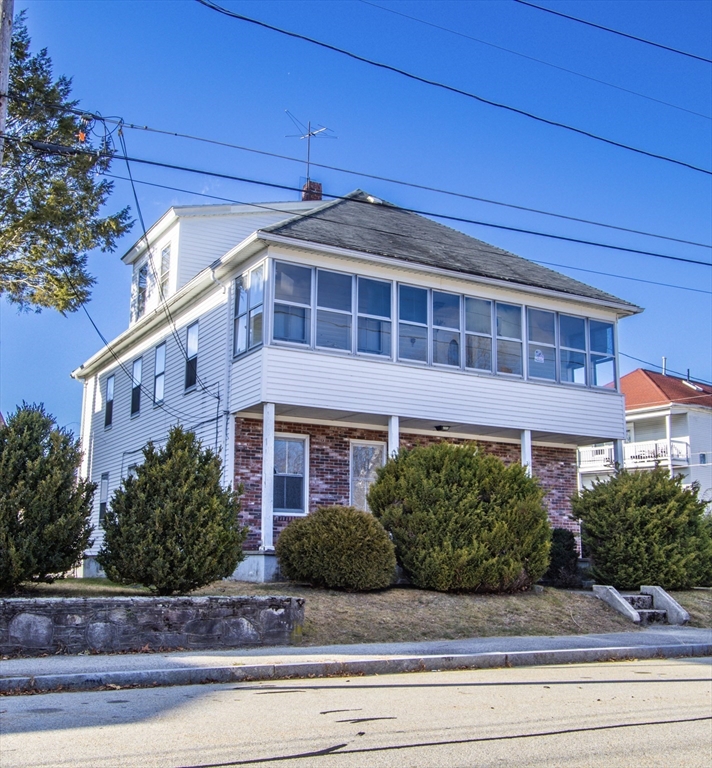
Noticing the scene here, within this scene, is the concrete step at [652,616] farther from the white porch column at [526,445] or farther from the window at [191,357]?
the window at [191,357]

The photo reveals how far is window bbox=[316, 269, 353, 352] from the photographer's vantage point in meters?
19.0

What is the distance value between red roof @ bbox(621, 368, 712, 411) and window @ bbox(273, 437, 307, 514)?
22.4 m

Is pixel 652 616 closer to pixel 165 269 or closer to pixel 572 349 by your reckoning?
pixel 572 349

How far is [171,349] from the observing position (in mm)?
23047

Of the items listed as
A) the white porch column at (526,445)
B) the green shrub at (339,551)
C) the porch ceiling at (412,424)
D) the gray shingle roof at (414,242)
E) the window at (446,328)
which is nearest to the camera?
the green shrub at (339,551)

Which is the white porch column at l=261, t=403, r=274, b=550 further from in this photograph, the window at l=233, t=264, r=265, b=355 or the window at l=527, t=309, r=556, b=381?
the window at l=527, t=309, r=556, b=381

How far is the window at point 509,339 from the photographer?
70.5ft

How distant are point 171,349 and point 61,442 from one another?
11037 mm

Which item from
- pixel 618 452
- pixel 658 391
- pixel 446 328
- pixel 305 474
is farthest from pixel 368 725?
pixel 658 391

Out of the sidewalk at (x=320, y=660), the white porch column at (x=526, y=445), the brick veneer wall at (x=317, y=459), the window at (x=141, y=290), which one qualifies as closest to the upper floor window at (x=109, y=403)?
the window at (x=141, y=290)

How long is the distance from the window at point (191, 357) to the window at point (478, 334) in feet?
21.1

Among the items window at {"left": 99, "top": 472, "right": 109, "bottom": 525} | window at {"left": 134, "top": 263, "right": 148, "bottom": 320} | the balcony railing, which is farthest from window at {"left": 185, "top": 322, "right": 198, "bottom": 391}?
the balcony railing

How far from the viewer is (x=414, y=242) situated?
22.0 meters

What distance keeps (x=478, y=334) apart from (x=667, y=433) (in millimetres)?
18809
